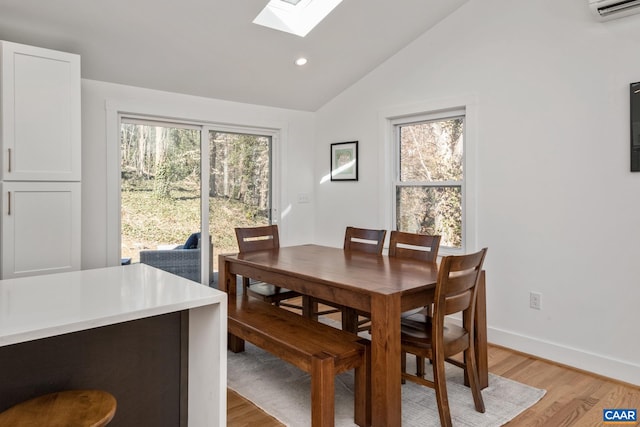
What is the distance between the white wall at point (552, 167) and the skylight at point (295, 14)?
3.27 ft

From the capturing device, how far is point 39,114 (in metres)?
2.83

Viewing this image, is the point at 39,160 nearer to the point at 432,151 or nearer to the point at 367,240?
the point at 367,240

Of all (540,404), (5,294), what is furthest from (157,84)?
(540,404)

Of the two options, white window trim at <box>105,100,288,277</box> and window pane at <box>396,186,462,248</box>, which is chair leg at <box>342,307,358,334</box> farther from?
white window trim at <box>105,100,288,277</box>

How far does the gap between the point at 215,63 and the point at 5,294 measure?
2.72 m

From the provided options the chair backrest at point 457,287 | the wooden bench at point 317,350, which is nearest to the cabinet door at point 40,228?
the wooden bench at point 317,350

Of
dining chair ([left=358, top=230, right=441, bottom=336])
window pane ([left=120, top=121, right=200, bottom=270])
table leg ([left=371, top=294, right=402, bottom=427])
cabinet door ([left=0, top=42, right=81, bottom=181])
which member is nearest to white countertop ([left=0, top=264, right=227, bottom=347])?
table leg ([left=371, top=294, right=402, bottom=427])

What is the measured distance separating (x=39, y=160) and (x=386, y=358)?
2553 millimetres

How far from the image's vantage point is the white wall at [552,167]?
106 inches

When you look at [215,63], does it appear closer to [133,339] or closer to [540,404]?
[133,339]

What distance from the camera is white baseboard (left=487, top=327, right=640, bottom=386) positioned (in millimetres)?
2661

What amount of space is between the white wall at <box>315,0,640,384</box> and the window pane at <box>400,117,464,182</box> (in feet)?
0.82

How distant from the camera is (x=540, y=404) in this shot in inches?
92.9

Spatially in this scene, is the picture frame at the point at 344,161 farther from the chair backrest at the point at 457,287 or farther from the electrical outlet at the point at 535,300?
the chair backrest at the point at 457,287
